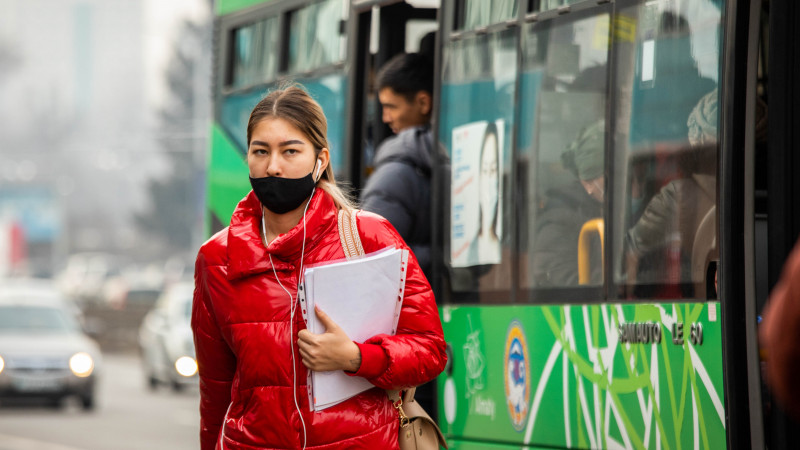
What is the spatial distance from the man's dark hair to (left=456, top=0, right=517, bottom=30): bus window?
247 mm

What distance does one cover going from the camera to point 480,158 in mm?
6051

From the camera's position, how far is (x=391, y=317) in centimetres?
375

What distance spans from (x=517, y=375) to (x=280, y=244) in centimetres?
216

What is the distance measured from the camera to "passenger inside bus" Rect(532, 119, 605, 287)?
5.24 meters

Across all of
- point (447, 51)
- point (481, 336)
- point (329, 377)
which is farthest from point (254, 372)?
point (447, 51)

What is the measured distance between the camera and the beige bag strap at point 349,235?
3.78m

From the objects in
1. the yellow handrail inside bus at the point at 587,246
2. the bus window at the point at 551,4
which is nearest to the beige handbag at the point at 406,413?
the yellow handrail inside bus at the point at 587,246

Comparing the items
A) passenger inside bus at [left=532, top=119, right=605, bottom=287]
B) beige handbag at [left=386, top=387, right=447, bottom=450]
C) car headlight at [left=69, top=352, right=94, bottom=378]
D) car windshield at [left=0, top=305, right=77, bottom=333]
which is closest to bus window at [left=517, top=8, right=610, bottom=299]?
passenger inside bus at [left=532, top=119, right=605, bottom=287]

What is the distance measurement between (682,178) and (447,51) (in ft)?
6.17

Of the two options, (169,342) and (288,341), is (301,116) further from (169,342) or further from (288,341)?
(169,342)

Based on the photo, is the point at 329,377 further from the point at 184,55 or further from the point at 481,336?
the point at 184,55

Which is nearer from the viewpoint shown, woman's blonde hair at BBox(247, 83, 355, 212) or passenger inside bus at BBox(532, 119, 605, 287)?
woman's blonde hair at BBox(247, 83, 355, 212)

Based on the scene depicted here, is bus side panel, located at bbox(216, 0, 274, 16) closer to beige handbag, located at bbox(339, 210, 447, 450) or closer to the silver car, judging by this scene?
beige handbag, located at bbox(339, 210, 447, 450)

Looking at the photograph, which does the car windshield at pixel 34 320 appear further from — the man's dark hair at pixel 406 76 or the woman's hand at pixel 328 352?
the woman's hand at pixel 328 352
